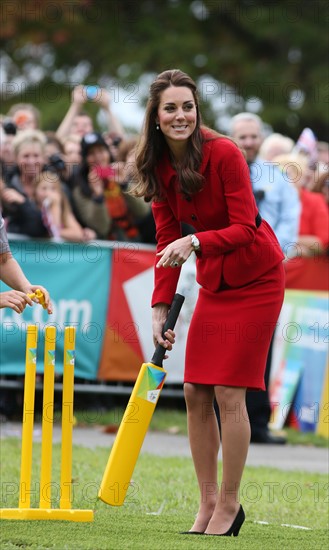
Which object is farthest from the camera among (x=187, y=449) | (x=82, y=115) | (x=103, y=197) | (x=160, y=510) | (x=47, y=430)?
(x=82, y=115)

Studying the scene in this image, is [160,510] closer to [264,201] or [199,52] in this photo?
[264,201]

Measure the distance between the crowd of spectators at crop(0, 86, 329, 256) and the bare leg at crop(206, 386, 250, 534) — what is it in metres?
4.87

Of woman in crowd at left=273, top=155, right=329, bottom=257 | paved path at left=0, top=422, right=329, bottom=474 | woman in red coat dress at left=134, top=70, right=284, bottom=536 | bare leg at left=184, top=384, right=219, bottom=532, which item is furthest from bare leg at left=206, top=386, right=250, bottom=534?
woman in crowd at left=273, top=155, right=329, bottom=257

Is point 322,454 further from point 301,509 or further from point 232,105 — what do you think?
point 232,105

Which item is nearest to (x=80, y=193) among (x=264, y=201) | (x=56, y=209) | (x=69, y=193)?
(x=69, y=193)

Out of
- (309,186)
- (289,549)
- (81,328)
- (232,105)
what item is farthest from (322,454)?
(232,105)

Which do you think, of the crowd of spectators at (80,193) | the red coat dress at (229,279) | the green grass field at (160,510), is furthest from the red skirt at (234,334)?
the crowd of spectators at (80,193)

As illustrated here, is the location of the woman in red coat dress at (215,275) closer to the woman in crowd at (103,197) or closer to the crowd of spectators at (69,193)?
the crowd of spectators at (69,193)

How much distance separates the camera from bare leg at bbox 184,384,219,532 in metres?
6.50

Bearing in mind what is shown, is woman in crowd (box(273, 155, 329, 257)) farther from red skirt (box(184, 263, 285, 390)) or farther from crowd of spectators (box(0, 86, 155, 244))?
red skirt (box(184, 263, 285, 390))

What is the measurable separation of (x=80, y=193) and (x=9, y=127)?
119 cm

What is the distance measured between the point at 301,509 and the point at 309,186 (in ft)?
20.9

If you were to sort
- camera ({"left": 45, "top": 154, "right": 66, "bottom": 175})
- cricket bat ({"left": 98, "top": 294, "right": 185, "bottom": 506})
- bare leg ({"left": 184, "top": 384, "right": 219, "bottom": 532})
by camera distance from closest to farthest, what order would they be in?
cricket bat ({"left": 98, "top": 294, "right": 185, "bottom": 506}) → bare leg ({"left": 184, "top": 384, "right": 219, "bottom": 532}) → camera ({"left": 45, "top": 154, "right": 66, "bottom": 175})

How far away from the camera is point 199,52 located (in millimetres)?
30453
